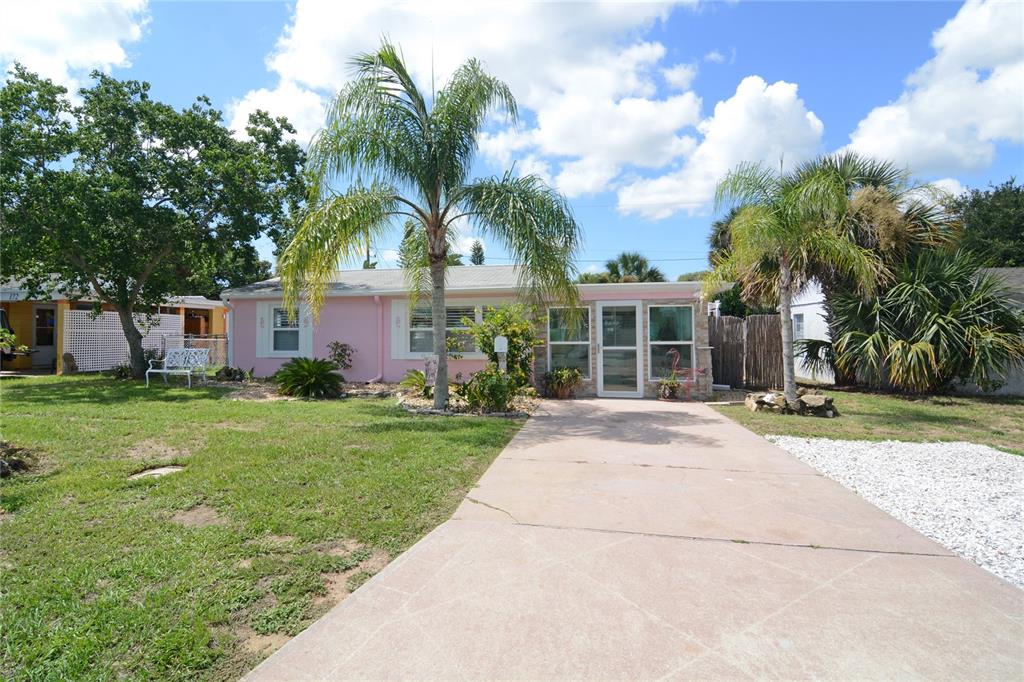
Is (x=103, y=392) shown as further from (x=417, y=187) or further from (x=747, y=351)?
(x=747, y=351)

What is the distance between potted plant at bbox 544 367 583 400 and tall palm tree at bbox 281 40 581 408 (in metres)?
2.81

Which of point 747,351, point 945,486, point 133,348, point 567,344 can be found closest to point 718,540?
point 945,486

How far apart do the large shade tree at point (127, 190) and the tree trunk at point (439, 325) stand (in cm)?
706

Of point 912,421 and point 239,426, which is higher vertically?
point 239,426

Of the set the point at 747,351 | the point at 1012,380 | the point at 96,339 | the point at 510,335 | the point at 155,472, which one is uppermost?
the point at 96,339

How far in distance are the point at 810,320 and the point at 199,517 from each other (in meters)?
17.1

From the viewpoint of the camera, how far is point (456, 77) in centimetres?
900

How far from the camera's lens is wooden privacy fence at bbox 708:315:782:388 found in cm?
1355

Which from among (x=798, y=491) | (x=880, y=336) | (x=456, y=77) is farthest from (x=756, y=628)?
(x=880, y=336)

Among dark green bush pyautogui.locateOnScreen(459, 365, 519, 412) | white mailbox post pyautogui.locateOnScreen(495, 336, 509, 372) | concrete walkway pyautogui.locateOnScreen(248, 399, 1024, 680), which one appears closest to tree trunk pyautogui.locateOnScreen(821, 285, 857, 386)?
white mailbox post pyautogui.locateOnScreen(495, 336, 509, 372)

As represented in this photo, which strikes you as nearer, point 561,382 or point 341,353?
point 561,382

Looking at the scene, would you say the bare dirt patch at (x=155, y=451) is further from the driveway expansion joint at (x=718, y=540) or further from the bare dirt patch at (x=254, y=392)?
the bare dirt patch at (x=254, y=392)

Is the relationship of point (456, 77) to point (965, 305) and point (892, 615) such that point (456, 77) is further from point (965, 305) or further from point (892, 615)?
point (965, 305)

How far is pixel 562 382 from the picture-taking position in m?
11.7
